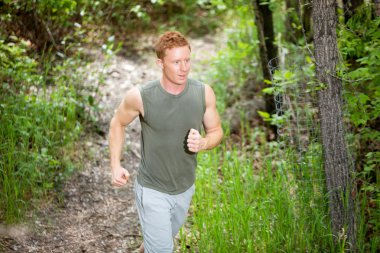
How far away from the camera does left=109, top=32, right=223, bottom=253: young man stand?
354 centimetres

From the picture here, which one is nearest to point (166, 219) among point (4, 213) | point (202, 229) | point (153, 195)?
point (153, 195)

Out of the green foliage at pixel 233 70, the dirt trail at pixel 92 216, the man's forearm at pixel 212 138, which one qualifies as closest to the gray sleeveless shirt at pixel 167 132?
the man's forearm at pixel 212 138

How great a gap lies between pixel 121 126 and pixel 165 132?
0.35 m

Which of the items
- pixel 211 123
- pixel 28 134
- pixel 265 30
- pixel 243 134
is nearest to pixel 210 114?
pixel 211 123

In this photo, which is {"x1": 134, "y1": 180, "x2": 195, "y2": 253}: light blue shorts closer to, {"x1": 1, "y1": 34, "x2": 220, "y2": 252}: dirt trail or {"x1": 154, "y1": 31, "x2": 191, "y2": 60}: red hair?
{"x1": 154, "y1": 31, "x2": 191, "y2": 60}: red hair

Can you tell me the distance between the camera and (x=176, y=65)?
3477 millimetres

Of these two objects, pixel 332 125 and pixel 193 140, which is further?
pixel 332 125

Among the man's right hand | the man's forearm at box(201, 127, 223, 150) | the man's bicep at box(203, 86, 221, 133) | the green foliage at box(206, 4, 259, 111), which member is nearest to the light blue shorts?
the man's right hand

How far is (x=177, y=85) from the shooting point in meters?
3.59

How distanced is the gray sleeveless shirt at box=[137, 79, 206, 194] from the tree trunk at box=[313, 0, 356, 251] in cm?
83

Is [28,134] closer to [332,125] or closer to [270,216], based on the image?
[270,216]

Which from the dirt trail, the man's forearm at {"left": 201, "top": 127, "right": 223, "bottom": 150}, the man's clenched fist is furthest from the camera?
the dirt trail

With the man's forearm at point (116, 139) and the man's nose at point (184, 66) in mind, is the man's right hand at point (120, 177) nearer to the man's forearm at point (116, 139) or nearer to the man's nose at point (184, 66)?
the man's forearm at point (116, 139)

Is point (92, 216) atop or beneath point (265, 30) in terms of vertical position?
beneath
